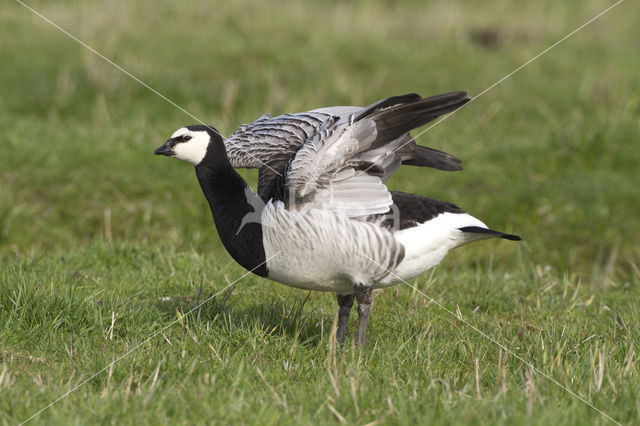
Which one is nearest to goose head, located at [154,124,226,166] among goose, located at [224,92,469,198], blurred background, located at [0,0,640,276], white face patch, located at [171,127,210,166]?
white face patch, located at [171,127,210,166]

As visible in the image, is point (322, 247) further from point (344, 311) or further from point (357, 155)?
point (344, 311)

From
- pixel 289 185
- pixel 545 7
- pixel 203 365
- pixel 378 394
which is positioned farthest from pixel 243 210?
pixel 545 7

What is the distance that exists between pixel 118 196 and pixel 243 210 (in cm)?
403

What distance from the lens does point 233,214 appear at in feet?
15.4

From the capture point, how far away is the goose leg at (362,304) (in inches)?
180

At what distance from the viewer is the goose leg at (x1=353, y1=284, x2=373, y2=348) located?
4.56 metres

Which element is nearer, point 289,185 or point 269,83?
point 289,185

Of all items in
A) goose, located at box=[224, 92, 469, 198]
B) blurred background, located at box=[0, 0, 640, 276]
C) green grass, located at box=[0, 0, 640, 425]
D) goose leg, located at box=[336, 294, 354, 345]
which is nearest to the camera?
green grass, located at box=[0, 0, 640, 425]

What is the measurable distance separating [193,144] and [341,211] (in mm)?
960

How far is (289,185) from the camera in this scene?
169 inches

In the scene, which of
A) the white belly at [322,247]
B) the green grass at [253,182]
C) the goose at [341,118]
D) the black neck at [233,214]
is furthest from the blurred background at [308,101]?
the white belly at [322,247]

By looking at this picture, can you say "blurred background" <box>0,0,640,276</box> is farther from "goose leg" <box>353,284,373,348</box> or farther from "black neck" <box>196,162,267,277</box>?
"goose leg" <box>353,284,373,348</box>

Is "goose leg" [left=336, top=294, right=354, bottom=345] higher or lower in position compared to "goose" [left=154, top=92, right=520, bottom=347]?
lower

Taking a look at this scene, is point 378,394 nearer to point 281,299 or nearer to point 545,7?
point 281,299
